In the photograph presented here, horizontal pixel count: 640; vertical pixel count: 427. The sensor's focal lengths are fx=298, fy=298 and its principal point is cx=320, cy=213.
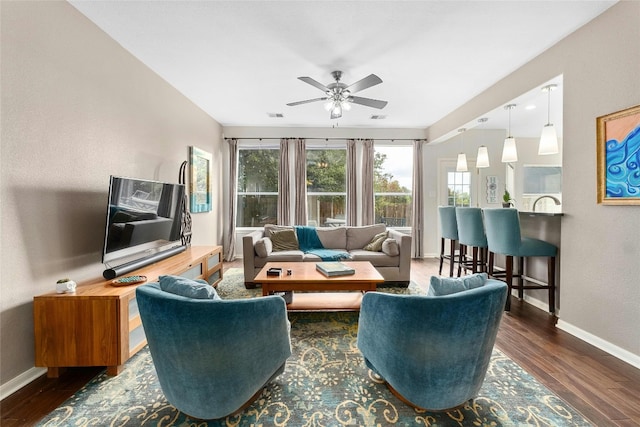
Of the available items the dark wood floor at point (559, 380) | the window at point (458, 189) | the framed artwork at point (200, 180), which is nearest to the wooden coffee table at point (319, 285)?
the dark wood floor at point (559, 380)

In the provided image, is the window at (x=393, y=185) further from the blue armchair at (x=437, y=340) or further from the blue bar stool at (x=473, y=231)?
the blue armchair at (x=437, y=340)

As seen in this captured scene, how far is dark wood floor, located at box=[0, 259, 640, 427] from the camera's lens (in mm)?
1671

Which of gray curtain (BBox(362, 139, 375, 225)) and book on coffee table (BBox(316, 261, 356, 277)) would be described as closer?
book on coffee table (BBox(316, 261, 356, 277))

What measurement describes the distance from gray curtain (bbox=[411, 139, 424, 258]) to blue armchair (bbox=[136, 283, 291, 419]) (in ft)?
15.9

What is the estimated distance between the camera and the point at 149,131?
11.1 feet

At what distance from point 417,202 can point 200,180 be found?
159 inches

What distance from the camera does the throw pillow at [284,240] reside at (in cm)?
439

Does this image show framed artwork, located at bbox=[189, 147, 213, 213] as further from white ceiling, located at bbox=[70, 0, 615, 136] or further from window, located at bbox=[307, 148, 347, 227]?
window, located at bbox=[307, 148, 347, 227]

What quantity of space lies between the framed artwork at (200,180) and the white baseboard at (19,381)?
106 inches

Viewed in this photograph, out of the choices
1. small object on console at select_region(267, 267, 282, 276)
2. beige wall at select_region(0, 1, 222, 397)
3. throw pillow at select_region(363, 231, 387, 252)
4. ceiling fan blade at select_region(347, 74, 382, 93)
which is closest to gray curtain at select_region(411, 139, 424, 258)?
throw pillow at select_region(363, 231, 387, 252)

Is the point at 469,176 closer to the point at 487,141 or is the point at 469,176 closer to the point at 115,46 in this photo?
the point at 487,141

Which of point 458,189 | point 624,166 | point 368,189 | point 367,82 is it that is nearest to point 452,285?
point 624,166

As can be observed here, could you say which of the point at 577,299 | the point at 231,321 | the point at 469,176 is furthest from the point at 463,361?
the point at 469,176

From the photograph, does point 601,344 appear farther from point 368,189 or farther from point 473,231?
point 368,189
